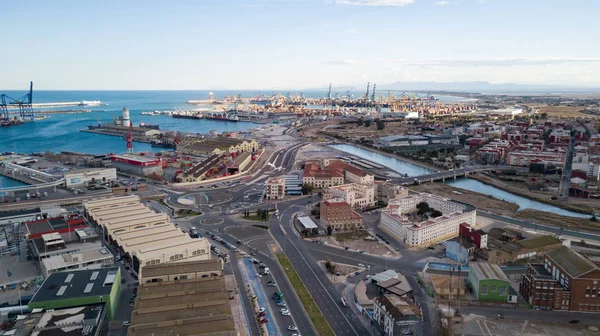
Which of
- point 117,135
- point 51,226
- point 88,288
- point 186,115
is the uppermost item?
point 186,115

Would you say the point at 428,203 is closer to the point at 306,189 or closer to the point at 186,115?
the point at 306,189

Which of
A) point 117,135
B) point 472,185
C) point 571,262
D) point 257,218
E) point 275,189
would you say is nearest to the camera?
point 571,262

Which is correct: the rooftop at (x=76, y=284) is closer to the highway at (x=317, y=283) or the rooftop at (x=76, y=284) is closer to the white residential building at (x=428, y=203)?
the highway at (x=317, y=283)

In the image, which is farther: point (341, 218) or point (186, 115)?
point (186, 115)

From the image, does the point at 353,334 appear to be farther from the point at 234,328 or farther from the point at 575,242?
the point at 575,242

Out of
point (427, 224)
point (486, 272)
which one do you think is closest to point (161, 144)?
point (427, 224)

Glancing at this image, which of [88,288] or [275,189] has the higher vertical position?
[275,189]

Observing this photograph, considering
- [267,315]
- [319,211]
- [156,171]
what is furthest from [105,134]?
[267,315]
